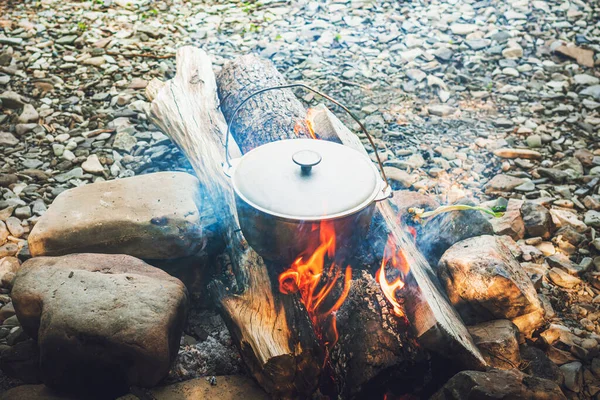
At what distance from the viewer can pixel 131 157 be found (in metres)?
4.26

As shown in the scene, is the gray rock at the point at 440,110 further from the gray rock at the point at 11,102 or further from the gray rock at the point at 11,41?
the gray rock at the point at 11,41

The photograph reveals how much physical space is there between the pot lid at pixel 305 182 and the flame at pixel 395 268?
1.39 ft

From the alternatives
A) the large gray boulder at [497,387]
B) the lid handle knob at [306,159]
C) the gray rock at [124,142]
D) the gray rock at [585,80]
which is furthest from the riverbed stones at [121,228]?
the gray rock at [585,80]

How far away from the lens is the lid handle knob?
2279mm

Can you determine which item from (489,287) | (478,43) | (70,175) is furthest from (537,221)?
(70,175)

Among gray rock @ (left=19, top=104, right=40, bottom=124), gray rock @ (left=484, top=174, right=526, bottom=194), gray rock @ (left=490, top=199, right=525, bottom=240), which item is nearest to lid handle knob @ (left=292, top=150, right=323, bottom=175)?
gray rock @ (left=490, top=199, right=525, bottom=240)

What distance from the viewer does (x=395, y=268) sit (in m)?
2.50

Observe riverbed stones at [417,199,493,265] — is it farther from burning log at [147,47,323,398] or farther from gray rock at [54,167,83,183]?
gray rock at [54,167,83,183]

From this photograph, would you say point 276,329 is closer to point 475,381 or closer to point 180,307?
point 180,307

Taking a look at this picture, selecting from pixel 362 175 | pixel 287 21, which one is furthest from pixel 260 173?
pixel 287 21

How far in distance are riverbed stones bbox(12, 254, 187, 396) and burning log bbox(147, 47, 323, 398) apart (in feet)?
1.18

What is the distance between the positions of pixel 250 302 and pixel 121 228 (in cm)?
100

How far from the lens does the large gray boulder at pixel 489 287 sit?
99.4 inches

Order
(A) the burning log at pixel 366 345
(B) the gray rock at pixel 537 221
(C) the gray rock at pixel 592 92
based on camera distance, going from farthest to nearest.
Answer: (C) the gray rock at pixel 592 92 → (B) the gray rock at pixel 537 221 → (A) the burning log at pixel 366 345
